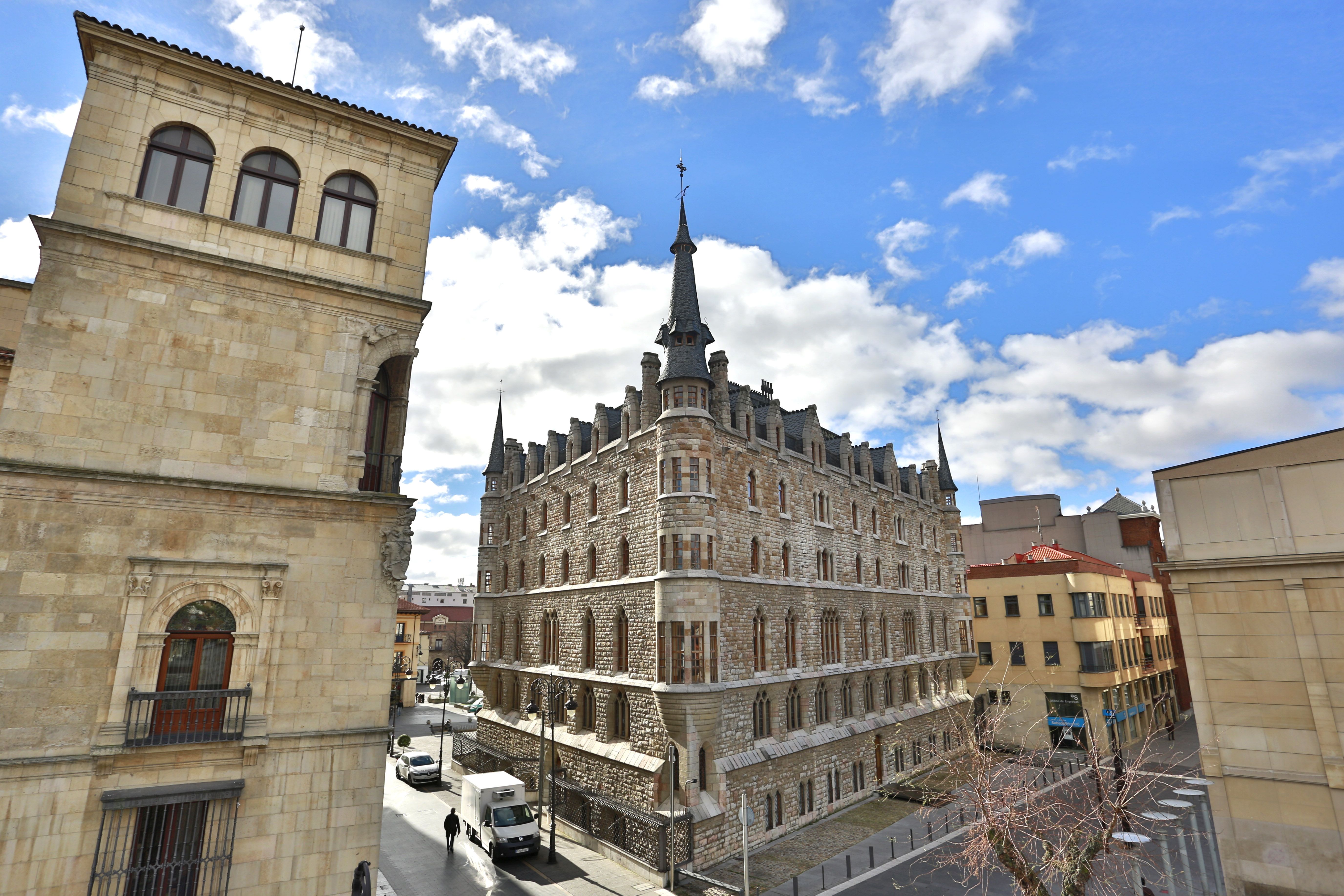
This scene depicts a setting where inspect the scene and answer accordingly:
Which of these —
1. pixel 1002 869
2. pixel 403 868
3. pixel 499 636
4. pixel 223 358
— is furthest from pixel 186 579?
pixel 499 636

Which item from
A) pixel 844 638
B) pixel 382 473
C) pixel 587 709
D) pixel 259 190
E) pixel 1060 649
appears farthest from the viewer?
pixel 1060 649

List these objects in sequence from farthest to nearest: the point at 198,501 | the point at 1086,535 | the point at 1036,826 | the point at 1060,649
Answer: the point at 1086,535 < the point at 1060,649 < the point at 1036,826 < the point at 198,501

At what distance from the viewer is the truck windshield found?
2227 centimetres

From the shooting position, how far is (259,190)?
12.9 meters

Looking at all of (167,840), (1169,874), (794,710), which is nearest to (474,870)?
(167,840)

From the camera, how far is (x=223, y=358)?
471 inches

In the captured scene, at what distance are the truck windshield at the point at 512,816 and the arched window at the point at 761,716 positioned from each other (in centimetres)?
894

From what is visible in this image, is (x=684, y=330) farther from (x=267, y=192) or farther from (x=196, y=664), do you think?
(x=196, y=664)

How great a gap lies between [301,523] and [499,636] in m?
26.8

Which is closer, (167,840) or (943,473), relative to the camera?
(167,840)

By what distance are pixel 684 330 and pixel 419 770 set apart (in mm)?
26177

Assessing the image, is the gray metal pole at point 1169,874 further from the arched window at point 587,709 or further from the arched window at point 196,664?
the arched window at point 196,664

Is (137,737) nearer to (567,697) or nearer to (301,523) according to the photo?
(301,523)

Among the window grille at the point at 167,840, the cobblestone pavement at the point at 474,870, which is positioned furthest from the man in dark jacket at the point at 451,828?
the window grille at the point at 167,840
